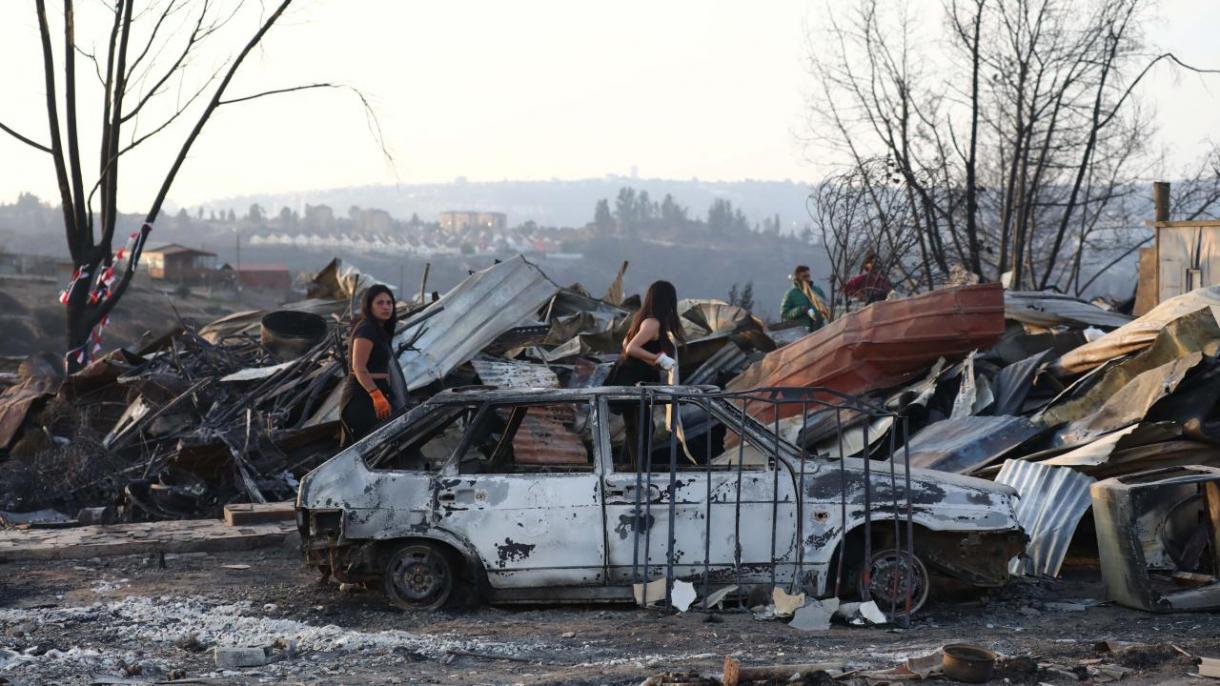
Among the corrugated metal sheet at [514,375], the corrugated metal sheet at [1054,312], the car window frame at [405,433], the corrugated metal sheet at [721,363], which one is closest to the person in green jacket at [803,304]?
the corrugated metal sheet at [1054,312]

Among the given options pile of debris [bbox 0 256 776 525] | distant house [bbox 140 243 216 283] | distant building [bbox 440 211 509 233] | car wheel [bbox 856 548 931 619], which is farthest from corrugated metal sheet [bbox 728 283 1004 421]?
distant building [bbox 440 211 509 233]

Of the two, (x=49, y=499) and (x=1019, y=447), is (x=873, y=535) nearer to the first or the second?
(x=1019, y=447)

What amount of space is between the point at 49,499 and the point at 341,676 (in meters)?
6.93

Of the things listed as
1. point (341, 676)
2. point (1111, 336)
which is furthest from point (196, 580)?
point (1111, 336)

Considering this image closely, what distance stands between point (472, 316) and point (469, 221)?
171 meters

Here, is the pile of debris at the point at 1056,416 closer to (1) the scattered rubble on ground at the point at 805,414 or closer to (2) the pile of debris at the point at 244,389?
(1) the scattered rubble on ground at the point at 805,414

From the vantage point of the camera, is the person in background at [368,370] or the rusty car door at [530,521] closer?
the rusty car door at [530,521]

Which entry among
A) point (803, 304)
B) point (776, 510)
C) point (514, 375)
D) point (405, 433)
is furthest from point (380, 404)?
point (803, 304)

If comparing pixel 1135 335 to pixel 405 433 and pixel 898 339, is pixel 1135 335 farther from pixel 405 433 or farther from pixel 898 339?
pixel 405 433

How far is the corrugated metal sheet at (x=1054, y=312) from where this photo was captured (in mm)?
14227

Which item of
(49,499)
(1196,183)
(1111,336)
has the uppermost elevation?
(1196,183)

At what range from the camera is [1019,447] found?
10156mm

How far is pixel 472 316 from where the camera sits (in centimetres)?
1337

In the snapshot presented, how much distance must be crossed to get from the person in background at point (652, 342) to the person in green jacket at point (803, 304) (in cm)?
714
